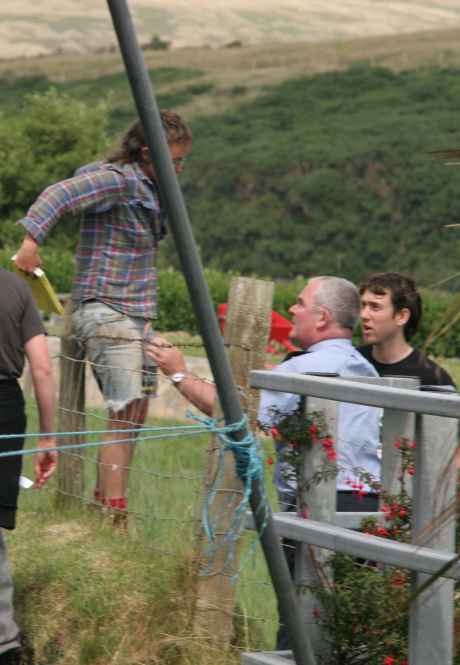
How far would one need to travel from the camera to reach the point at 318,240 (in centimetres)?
7638

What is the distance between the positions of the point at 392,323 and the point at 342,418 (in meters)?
1.24

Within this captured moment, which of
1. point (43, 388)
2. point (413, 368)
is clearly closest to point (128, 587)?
point (43, 388)

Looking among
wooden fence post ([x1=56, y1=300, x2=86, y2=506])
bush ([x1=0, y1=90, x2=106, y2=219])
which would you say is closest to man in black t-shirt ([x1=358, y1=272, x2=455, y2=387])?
wooden fence post ([x1=56, y1=300, x2=86, y2=506])

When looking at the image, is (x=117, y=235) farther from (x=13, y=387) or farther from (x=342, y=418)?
(x=342, y=418)

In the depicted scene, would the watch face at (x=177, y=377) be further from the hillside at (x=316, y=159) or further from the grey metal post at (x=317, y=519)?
the hillside at (x=316, y=159)

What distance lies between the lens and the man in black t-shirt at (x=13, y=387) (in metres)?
4.43

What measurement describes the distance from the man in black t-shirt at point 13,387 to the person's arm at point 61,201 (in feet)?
2.13

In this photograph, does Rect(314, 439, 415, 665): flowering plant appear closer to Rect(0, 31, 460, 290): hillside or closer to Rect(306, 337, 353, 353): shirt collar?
Rect(306, 337, 353, 353): shirt collar

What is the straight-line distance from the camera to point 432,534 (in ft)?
9.75

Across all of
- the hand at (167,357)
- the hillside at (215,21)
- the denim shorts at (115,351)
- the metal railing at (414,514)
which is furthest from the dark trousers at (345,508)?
the hillside at (215,21)

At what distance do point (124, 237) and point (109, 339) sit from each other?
0.50 metres

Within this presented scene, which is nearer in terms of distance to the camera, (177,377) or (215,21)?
(177,377)

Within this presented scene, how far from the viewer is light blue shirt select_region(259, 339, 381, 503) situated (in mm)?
3666

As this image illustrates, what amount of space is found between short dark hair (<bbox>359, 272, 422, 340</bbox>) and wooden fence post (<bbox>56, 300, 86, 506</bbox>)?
47.0 inches
